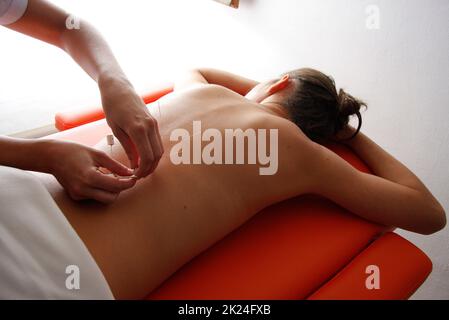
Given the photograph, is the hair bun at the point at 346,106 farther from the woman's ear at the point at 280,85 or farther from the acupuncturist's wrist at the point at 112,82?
the acupuncturist's wrist at the point at 112,82

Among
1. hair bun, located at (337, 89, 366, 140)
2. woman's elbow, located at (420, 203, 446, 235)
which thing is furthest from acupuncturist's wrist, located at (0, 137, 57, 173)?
woman's elbow, located at (420, 203, 446, 235)

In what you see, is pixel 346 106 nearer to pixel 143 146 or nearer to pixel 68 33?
pixel 143 146

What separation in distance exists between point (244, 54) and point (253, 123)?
1238 millimetres

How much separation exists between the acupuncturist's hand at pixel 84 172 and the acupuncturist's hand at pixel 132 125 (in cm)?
6

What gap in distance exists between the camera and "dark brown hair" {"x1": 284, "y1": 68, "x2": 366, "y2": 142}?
1233 millimetres

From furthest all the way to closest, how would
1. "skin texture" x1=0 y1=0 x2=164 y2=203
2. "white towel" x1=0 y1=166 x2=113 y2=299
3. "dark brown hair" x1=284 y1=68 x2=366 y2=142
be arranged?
"dark brown hair" x1=284 y1=68 x2=366 y2=142 < "skin texture" x1=0 y1=0 x2=164 y2=203 < "white towel" x1=0 y1=166 x2=113 y2=299

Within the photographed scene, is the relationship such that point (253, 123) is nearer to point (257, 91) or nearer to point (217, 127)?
point (217, 127)

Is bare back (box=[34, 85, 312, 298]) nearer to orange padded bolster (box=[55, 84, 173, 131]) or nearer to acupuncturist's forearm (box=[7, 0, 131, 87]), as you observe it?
acupuncturist's forearm (box=[7, 0, 131, 87])

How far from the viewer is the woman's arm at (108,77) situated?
2.93 ft

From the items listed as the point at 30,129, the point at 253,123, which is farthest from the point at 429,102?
the point at 30,129

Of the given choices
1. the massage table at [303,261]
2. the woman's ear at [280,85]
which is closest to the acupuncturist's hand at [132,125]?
the massage table at [303,261]

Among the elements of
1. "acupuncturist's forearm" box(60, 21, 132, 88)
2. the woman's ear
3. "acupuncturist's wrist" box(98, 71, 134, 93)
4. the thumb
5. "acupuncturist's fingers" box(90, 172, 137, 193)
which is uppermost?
"acupuncturist's forearm" box(60, 21, 132, 88)

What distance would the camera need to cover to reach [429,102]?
5.17 feet

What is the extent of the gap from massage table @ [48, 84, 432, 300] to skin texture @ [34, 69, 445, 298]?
55 mm
